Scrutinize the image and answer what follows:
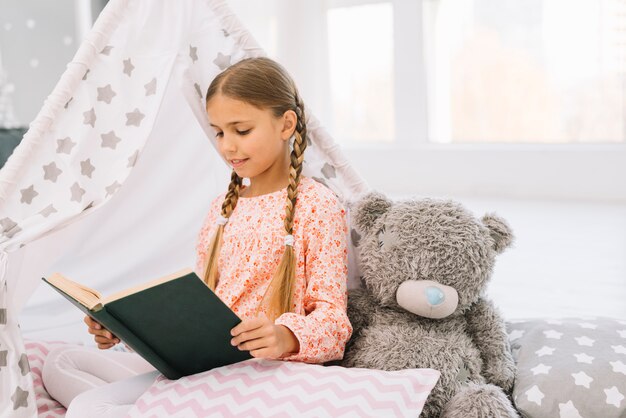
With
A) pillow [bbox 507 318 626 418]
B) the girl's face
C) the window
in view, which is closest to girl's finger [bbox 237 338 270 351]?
the girl's face

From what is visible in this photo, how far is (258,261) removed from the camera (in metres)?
1.35

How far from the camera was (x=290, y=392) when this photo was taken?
1.14 metres

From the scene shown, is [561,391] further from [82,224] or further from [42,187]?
→ [82,224]

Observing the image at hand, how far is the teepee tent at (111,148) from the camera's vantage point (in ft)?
4.45

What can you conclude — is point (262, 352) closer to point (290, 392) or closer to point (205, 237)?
point (290, 392)

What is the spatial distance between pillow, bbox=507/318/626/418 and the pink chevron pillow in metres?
0.23

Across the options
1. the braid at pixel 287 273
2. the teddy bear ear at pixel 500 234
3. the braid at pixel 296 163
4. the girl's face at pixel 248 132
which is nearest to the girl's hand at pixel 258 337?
the braid at pixel 287 273

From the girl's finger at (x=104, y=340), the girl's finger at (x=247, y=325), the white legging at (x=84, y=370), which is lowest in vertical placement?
the white legging at (x=84, y=370)

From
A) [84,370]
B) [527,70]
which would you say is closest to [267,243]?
[84,370]

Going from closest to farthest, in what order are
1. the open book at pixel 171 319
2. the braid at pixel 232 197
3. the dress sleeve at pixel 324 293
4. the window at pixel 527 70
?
1. the open book at pixel 171 319
2. the dress sleeve at pixel 324 293
3. the braid at pixel 232 197
4. the window at pixel 527 70

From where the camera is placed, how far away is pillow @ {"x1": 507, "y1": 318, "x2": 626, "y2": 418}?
4.17 feet

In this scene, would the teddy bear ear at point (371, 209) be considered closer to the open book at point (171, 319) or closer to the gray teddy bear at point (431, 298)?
the gray teddy bear at point (431, 298)

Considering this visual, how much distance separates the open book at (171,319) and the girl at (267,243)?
0.10 metres

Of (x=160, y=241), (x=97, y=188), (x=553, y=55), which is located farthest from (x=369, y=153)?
(x=97, y=188)
